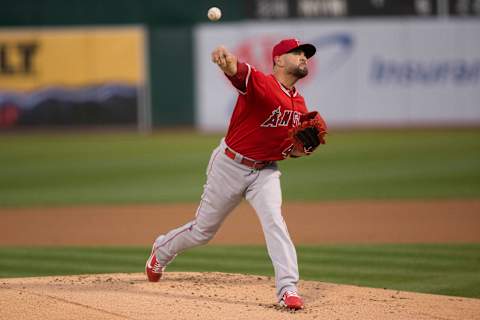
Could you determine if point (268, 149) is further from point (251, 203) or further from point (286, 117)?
point (251, 203)

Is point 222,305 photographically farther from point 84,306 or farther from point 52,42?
point 52,42

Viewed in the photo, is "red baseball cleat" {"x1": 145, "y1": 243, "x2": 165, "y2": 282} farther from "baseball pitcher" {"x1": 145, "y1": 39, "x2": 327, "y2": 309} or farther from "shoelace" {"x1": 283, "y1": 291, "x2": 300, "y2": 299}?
"shoelace" {"x1": 283, "y1": 291, "x2": 300, "y2": 299}

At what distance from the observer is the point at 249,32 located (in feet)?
69.8

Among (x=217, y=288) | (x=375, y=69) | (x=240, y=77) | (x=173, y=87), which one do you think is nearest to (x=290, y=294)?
(x=217, y=288)

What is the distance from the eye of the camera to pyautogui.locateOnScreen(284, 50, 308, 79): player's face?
5824 millimetres

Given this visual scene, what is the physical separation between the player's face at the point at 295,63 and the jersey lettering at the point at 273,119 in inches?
11.5

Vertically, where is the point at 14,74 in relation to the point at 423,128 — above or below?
above

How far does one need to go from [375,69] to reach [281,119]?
15871mm

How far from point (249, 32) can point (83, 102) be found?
4267mm

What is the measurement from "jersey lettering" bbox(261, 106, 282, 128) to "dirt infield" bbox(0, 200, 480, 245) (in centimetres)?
335

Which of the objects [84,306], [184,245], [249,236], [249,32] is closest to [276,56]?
[184,245]

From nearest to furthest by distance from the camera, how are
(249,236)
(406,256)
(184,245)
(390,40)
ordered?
(184,245) < (406,256) < (249,236) < (390,40)

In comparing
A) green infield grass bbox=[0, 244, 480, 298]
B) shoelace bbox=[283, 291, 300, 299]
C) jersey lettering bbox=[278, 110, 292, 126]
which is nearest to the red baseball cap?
jersey lettering bbox=[278, 110, 292, 126]

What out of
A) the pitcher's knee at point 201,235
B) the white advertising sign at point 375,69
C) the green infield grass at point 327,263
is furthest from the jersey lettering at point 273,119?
the white advertising sign at point 375,69
